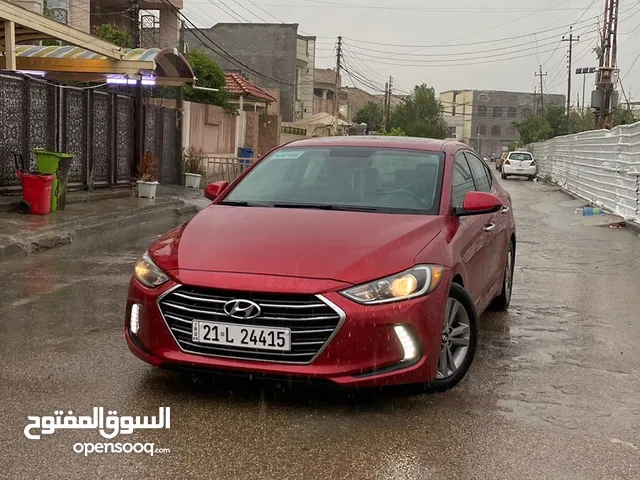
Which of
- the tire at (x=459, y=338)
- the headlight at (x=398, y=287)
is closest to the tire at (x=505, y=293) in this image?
the tire at (x=459, y=338)

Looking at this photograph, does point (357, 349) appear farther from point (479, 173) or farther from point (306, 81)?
point (306, 81)

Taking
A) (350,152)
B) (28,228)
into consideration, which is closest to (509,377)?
(350,152)

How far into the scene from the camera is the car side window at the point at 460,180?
5184mm

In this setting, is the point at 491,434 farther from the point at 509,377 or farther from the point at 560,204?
the point at 560,204

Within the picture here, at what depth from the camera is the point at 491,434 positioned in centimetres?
378

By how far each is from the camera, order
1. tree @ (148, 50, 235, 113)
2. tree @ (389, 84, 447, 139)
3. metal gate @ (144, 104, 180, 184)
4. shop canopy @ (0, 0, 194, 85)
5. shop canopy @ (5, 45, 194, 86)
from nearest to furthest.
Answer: shop canopy @ (0, 0, 194, 85)
shop canopy @ (5, 45, 194, 86)
metal gate @ (144, 104, 180, 184)
tree @ (148, 50, 235, 113)
tree @ (389, 84, 447, 139)

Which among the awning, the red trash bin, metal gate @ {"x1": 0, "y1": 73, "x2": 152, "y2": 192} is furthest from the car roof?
the awning

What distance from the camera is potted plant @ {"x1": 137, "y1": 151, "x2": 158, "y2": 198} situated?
616 inches

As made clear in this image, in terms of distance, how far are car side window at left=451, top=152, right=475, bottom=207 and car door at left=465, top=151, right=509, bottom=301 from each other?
0.66 ft

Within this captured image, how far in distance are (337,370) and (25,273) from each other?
5.23m

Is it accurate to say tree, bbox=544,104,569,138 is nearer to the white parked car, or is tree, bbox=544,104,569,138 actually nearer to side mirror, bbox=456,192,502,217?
the white parked car

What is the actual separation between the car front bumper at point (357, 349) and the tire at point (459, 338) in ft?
0.79

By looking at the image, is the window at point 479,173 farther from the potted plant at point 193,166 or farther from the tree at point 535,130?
the tree at point 535,130

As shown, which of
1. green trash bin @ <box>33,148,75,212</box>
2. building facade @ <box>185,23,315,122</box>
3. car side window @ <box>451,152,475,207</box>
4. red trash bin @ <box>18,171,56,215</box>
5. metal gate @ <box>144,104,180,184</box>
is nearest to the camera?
car side window @ <box>451,152,475,207</box>
